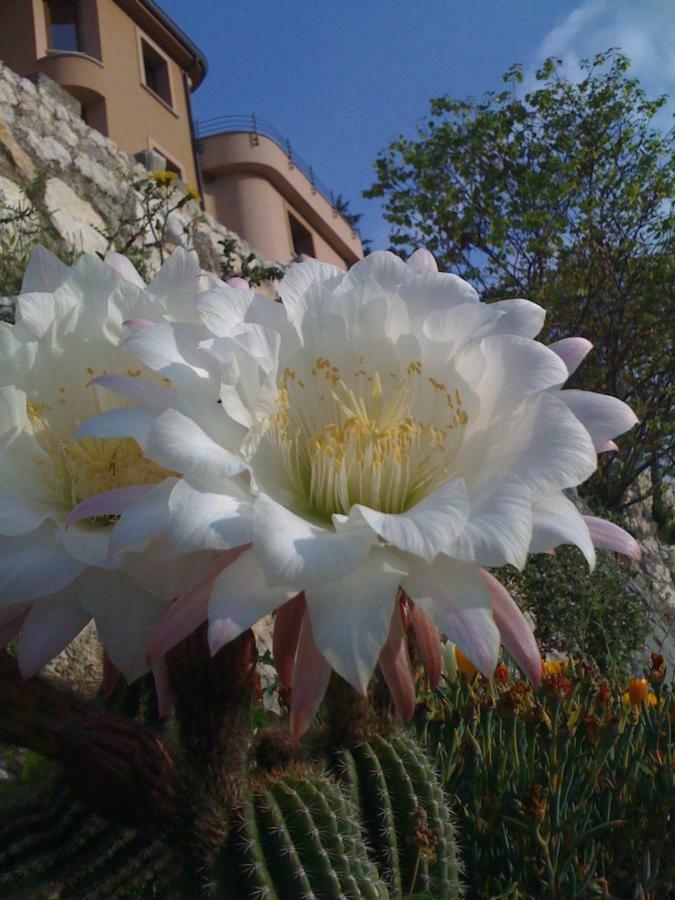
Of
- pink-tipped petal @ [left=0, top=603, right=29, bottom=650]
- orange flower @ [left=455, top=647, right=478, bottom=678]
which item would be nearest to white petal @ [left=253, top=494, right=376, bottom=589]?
pink-tipped petal @ [left=0, top=603, right=29, bottom=650]

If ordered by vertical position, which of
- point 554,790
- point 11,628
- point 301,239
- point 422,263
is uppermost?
point 301,239

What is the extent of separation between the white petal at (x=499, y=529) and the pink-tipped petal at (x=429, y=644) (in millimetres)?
90

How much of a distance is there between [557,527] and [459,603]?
0.35 ft

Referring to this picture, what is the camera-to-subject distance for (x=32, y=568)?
22.3 inches

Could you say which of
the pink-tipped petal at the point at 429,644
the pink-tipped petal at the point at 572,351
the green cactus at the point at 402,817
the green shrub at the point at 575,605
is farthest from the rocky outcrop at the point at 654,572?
the pink-tipped petal at the point at 429,644

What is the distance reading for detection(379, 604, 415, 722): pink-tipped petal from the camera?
600 mm

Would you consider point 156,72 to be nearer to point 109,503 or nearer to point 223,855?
point 109,503

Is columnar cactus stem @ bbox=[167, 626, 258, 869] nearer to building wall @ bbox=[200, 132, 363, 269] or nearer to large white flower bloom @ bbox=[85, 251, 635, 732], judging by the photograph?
large white flower bloom @ bbox=[85, 251, 635, 732]

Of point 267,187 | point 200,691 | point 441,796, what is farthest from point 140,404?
point 267,187

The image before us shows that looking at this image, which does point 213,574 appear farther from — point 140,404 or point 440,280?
point 440,280

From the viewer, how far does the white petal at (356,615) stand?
1.71 feet

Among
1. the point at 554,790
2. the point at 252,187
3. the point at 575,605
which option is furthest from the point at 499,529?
the point at 252,187

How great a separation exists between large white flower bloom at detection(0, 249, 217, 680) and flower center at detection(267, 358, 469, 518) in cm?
14

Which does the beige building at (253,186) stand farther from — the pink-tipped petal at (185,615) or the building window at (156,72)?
the pink-tipped petal at (185,615)
